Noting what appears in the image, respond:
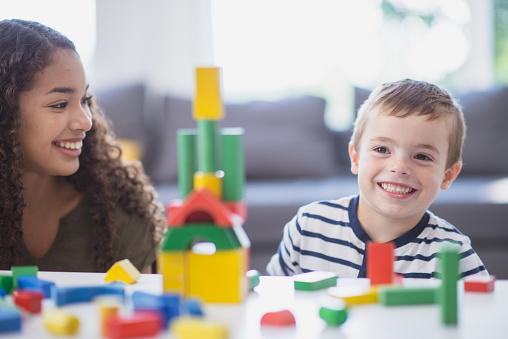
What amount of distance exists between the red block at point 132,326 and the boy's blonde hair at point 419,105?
2.41 ft

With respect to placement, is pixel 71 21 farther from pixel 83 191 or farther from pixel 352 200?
pixel 352 200

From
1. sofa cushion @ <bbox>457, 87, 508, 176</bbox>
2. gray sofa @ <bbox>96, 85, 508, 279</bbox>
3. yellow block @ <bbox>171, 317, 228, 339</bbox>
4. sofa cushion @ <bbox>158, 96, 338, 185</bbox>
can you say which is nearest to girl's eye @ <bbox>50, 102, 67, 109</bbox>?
yellow block @ <bbox>171, 317, 228, 339</bbox>

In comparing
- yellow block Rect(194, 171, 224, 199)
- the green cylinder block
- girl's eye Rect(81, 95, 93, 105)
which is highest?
girl's eye Rect(81, 95, 93, 105)

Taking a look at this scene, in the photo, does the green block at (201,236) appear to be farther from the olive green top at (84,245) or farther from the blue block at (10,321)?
the olive green top at (84,245)

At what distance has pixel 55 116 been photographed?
4.02 ft

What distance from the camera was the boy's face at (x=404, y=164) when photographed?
45.6 inches

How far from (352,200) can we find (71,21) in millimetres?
2550

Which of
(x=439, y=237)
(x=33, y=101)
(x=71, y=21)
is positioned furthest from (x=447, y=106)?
(x=71, y=21)

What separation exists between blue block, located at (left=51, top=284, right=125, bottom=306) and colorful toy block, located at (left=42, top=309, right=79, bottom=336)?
0.10 meters

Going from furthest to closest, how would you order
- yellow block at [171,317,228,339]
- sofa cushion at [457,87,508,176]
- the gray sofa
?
1. sofa cushion at [457,87,508,176]
2. the gray sofa
3. yellow block at [171,317,228,339]

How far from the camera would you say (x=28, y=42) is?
1223 mm

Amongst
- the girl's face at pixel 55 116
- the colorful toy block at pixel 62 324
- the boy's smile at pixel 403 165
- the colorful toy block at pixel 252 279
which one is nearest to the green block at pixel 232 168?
the colorful toy block at pixel 252 279

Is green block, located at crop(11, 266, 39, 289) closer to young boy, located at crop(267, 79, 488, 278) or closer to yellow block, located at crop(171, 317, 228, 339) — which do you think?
yellow block, located at crop(171, 317, 228, 339)

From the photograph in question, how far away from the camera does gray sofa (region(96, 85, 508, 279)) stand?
6.63ft
